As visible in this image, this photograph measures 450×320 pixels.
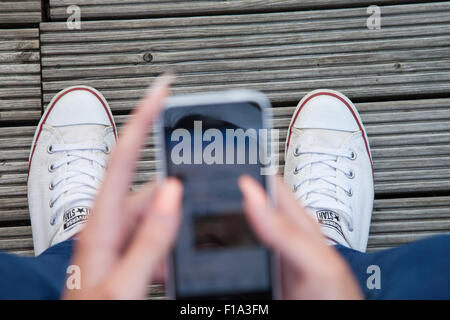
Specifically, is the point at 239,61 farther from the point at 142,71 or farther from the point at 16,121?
the point at 16,121

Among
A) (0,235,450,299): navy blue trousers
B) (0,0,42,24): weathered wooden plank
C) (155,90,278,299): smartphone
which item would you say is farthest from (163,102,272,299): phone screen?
(0,0,42,24): weathered wooden plank

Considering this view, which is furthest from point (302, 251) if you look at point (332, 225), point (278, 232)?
point (332, 225)

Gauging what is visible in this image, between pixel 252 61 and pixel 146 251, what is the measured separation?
2.40ft

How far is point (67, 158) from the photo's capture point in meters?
1.01

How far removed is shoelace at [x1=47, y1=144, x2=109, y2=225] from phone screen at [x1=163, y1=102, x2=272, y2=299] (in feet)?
1.86

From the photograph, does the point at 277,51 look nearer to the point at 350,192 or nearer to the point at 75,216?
the point at 350,192

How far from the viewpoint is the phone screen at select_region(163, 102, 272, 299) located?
427 millimetres

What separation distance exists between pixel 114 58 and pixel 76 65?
91 millimetres

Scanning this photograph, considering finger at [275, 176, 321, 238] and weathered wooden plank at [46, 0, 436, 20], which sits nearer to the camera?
finger at [275, 176, 321, 238]

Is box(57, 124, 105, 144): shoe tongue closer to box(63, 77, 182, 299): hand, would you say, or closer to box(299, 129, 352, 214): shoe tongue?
box(299, 129, 352, 214): shoe tongue

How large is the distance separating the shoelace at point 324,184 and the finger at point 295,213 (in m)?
0.54

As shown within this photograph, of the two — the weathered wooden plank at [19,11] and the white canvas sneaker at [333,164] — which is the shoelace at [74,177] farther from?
the white canvas sneaker at [333,164]

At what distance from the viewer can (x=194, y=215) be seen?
43 cm

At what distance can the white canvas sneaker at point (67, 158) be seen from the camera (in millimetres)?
948
